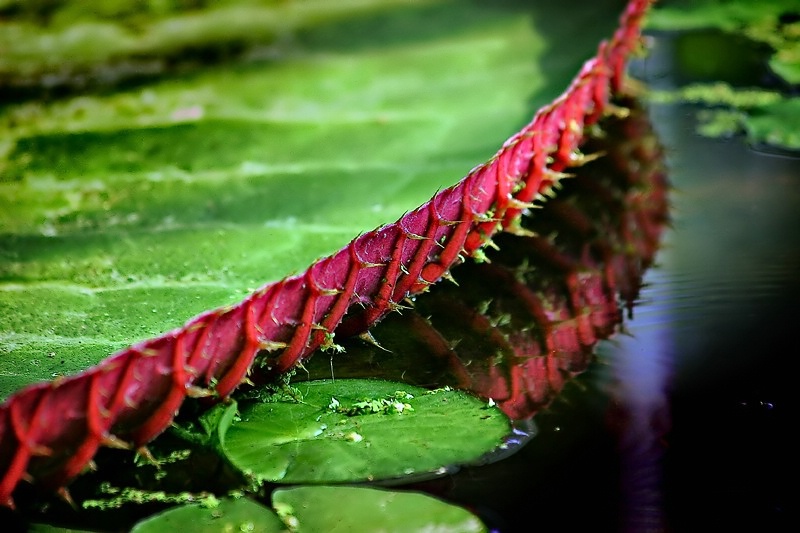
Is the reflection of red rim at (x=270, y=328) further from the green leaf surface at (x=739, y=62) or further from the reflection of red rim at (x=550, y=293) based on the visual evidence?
the green leaf surface at (x=739, y=62)

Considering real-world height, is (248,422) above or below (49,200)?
below

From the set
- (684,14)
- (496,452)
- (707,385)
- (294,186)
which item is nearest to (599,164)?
(294,186)

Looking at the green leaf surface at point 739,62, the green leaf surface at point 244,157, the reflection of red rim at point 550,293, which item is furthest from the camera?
the green leaf surface at point 739,62

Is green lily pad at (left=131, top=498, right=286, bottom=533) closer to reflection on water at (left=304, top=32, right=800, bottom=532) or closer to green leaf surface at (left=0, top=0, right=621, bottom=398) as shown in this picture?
reflection on water at (left=304, top=32, right=800, bottom=532)

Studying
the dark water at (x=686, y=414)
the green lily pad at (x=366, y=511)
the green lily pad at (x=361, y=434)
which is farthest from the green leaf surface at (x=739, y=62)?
the green lily pad at (x=366, y=511)

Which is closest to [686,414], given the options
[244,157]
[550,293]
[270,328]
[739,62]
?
[550,293]

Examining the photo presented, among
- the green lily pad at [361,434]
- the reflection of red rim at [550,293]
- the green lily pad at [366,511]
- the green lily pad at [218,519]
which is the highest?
the reflection of red rim at [550,293]

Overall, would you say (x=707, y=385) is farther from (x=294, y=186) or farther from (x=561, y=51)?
(x=561, y=51)

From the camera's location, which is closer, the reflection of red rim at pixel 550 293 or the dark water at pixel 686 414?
the dark water at pixel 686 414
